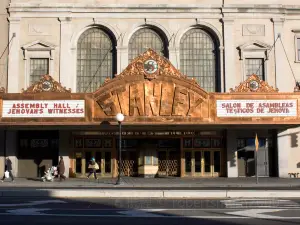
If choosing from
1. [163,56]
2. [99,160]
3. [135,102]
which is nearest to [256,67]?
[163,56]

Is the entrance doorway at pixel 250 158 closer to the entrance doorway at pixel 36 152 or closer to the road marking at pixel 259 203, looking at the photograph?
the entrance doorway at pixel 36 152

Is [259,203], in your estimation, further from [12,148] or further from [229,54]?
[12,148]

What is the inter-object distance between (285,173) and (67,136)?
1678 cm

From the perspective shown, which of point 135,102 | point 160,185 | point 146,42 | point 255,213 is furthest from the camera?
point 146,42

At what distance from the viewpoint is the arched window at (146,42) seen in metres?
35.5

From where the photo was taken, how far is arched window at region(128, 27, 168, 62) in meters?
35.5

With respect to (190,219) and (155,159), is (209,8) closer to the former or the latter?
(155,159)

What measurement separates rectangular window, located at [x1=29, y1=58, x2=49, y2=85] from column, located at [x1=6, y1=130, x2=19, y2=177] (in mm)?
4478

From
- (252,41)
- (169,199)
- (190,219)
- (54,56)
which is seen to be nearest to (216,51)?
(252,41)

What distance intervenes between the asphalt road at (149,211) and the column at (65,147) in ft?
52.8

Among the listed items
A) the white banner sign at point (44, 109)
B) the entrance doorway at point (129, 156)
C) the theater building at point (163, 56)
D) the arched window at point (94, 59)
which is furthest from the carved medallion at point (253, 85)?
the white banner sign at point (44, 109)

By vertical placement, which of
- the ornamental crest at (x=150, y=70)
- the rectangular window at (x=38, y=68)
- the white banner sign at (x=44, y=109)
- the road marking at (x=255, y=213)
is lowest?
the road marking at (x=255, y=213)

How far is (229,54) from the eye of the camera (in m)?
35.0

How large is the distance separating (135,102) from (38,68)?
9741 millimetres
